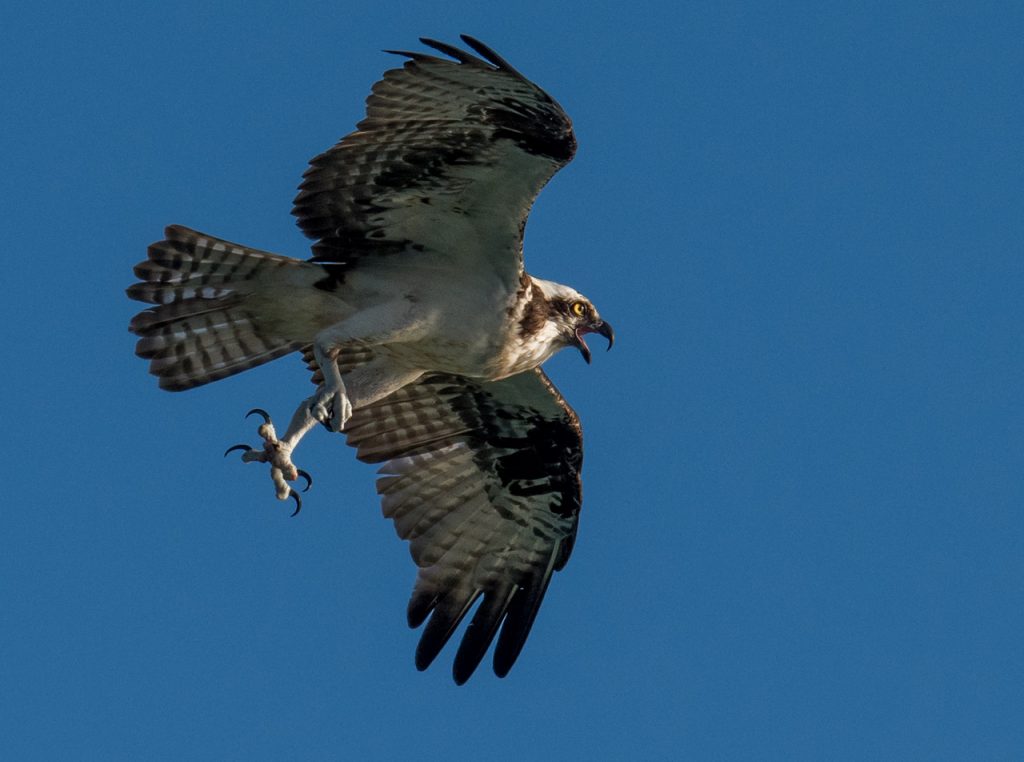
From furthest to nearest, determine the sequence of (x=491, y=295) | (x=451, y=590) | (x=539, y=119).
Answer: (x=451, y=590) < (x=491, y=295) < (x=539, y=119)

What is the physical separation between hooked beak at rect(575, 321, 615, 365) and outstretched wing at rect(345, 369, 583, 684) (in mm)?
759

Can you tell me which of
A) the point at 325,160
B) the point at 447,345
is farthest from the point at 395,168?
the point at 447,345

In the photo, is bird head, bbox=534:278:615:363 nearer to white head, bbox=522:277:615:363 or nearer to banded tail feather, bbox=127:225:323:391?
white head, bbox=522:277:615:363

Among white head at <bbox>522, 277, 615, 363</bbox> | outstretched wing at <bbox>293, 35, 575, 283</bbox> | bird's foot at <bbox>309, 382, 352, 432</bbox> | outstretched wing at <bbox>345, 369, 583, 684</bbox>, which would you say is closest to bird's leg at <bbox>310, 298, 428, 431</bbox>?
bird's foot at <bbox>309, 382, 352, 432</bbox>

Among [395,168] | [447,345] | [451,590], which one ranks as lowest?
[451,590]

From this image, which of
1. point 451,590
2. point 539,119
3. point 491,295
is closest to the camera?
point 539,119

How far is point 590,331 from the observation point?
12.5 meters

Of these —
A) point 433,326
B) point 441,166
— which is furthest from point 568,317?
point 441,166

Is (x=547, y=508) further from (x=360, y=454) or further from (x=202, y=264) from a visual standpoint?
(x=202, y=264)

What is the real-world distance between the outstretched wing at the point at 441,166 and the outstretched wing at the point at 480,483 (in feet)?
5.39

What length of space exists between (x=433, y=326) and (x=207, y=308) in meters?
1.53

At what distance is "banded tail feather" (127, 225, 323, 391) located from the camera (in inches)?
474

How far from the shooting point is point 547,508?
13.6m

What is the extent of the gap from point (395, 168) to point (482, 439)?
2.79m
